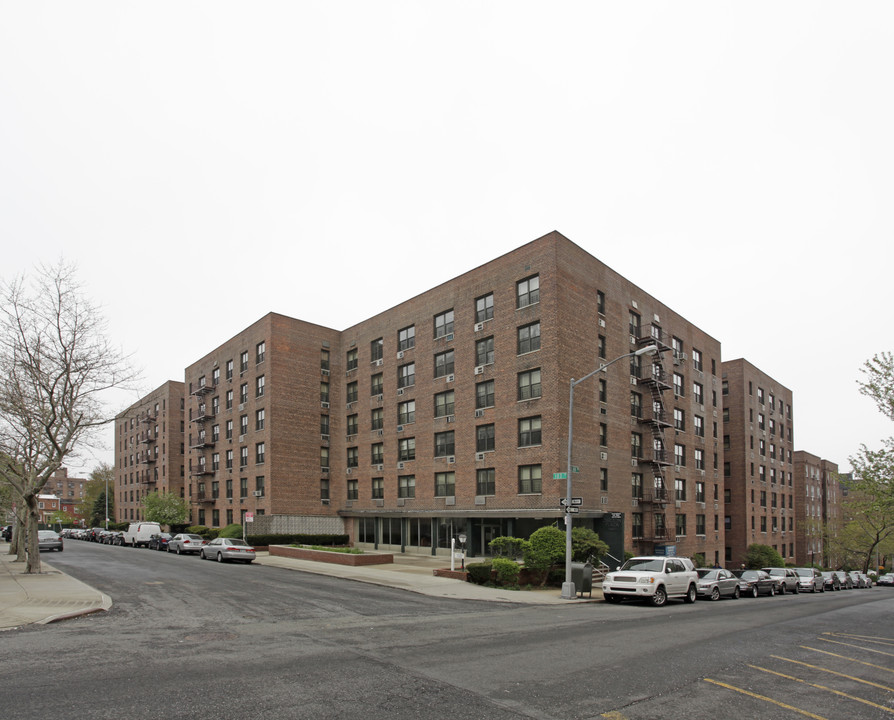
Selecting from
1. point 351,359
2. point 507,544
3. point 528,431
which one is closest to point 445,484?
point 528,431

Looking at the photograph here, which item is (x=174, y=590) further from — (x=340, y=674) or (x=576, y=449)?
(x=576, y=449)

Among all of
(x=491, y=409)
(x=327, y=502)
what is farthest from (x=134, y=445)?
(x=491, y=409)

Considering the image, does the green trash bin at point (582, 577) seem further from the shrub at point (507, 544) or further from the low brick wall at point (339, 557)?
the low brick wall at point (339, 557)

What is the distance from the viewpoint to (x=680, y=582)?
930 inches

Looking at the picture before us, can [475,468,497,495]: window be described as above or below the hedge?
above

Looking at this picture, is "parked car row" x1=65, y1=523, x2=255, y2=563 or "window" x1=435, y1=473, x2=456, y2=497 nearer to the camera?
"parked car row" x1=65, y1=523, x2=255, y2=563

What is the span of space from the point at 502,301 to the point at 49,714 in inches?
1311

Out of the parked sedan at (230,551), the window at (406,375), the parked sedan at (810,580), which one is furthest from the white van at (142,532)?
the parked sedan at (810,580)

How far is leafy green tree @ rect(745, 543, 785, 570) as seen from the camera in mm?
54625

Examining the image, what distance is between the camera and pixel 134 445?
286 feet

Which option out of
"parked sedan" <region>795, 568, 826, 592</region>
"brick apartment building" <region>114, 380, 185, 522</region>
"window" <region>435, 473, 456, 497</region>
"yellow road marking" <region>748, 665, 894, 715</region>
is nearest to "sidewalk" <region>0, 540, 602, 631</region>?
"window" <region>435, 473, 456, 497</region>

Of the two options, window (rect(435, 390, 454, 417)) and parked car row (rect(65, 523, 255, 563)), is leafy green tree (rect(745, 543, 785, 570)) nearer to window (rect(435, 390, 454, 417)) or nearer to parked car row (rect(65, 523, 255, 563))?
window (rect(435, 390, 454, 417))

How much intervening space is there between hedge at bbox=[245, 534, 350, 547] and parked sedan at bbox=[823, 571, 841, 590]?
33.5m

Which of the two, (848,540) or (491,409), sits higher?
(491,409)
